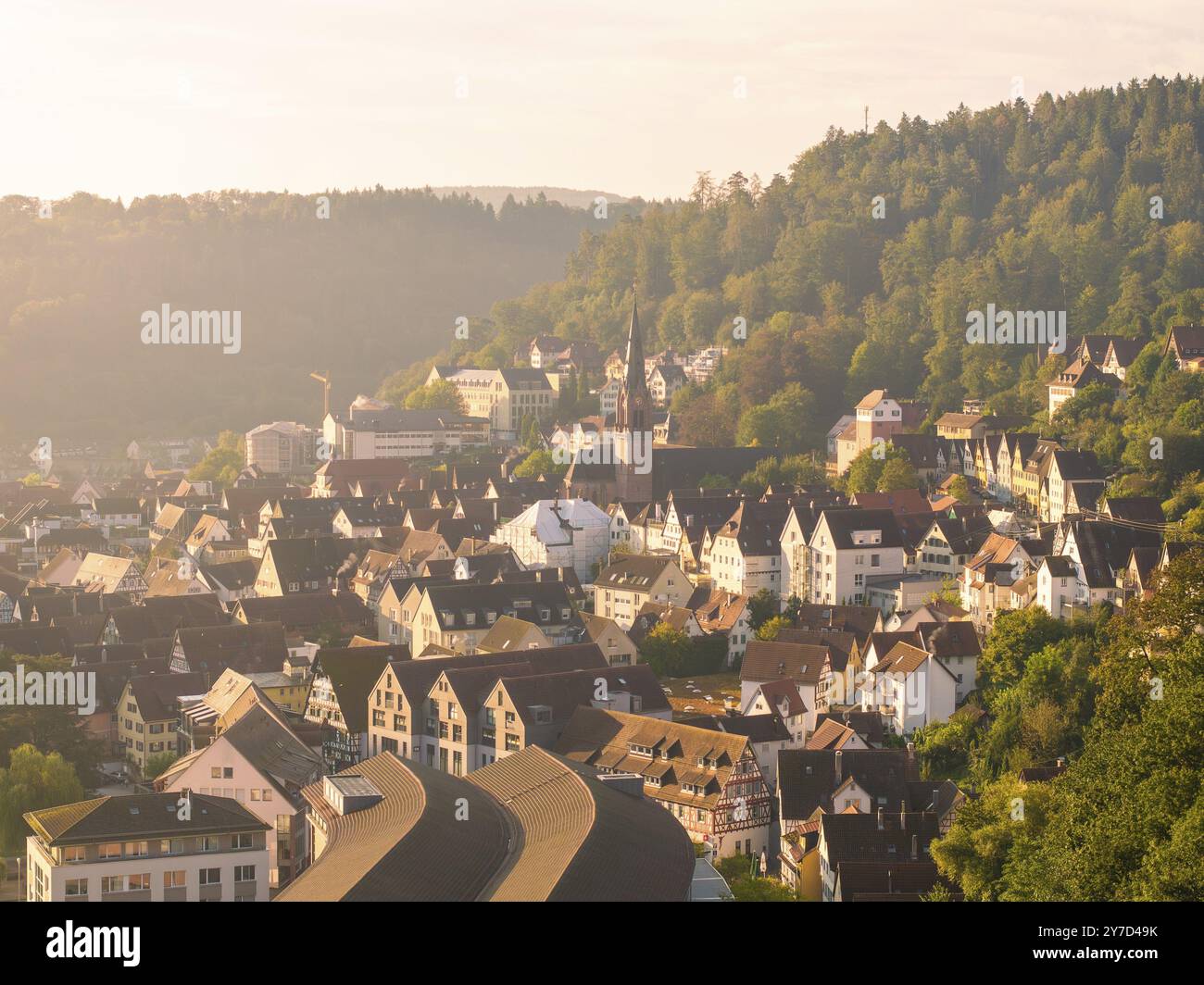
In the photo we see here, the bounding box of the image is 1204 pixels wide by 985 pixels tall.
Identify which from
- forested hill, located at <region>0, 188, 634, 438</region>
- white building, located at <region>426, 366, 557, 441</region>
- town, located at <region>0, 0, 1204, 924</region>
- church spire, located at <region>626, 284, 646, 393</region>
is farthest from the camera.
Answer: forested hill, located at <region>0, 188, 634, 438</region>

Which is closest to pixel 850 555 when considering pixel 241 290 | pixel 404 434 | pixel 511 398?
pixel 404 434

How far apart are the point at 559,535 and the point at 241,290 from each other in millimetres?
104109

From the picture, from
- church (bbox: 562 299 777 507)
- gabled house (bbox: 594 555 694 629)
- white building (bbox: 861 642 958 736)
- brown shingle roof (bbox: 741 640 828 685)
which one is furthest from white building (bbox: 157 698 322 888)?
church (bbox: 562 299 777 507)

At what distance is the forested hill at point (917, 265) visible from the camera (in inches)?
2849

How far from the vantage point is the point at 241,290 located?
6058 inches

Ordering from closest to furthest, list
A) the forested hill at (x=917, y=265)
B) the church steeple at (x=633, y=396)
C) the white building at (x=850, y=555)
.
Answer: the white building at (x=850, y=555)
the church steeple at (x=633, y=396)
the forested hill at (x=917, y=265)

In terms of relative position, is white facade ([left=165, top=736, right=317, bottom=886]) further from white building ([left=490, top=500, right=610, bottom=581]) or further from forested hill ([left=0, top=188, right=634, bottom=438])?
forested hill ([left=0, top=188, right=634, bottom=438])

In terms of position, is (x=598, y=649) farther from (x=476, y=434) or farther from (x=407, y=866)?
(x=476, y=434)

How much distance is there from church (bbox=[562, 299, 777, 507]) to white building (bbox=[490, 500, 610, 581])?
541 cm

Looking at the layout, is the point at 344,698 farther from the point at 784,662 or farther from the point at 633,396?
the point at 633,396

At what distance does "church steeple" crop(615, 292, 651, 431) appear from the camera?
6725 centimetres

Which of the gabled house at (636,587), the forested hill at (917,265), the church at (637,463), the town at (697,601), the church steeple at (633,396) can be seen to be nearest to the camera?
the town at (697,601)

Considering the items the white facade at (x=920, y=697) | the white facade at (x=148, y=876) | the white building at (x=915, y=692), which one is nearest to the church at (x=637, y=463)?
the white building at (x=915, y=692)

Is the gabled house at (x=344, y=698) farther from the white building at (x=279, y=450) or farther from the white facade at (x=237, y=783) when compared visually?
the white building at (x=279, y=450)
